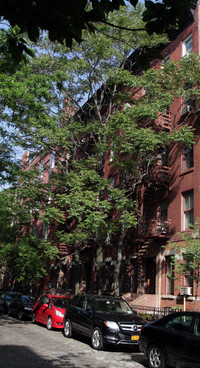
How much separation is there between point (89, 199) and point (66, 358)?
11.6 meters

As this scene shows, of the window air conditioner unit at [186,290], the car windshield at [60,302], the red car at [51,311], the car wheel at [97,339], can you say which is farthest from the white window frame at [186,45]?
the car wheel at [97,339]

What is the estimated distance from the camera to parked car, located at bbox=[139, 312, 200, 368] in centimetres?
796

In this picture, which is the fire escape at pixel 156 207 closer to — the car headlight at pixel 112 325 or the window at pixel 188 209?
the window at pixel 188 209

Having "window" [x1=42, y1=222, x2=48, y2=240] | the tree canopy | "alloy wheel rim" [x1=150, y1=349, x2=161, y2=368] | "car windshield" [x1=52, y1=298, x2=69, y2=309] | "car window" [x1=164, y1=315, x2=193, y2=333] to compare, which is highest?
"window" [x1=42, y1=222, x2=48, y2=240]

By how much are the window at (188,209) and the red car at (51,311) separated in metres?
8.45

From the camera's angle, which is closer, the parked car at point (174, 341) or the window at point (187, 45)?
the parked car at point (174, 341)

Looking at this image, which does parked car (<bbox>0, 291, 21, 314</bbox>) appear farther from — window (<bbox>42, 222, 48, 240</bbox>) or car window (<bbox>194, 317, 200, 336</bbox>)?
car window (<bbox>194, 317, 200, 336</bbox>)

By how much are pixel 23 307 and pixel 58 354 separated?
1125 centimetres

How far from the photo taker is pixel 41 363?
8.66 m

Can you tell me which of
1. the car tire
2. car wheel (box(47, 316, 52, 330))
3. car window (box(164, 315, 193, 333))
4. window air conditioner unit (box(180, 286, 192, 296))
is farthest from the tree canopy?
window air conditioner unit (box(180, 286, 192, 296))

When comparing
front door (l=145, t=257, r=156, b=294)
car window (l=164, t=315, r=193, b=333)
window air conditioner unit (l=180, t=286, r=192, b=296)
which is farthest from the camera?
front door (l=145, t=257, r=156, b=294)

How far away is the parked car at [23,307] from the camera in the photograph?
66.3 ft

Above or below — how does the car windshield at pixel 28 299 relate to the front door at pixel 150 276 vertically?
below

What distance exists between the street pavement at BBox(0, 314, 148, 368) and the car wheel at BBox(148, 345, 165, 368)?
63cm
